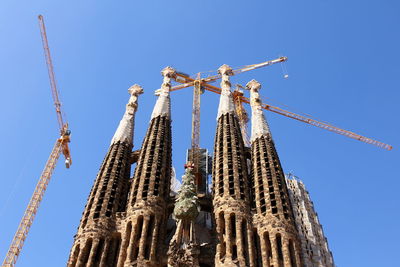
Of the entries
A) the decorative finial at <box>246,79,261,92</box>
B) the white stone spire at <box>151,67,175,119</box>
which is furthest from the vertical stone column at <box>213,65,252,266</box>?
the white stone spire at <box>151,67,175,119</box>

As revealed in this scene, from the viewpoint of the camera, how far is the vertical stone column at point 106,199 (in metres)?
27.2

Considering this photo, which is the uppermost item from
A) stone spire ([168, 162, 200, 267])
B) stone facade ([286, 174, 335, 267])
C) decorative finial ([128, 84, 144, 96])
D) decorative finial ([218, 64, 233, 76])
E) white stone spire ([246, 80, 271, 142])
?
decorative finial ([218, 64, 233, 76])

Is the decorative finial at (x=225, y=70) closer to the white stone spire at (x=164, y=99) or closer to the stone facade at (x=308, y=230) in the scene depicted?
the white stone spire at (x=164, y=99)

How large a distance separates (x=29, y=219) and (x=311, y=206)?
25.7m

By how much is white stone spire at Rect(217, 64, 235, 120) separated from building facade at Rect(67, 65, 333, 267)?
5.36ft

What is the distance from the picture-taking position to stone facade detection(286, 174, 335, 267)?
1374 inches

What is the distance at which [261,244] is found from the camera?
27203 millimetres

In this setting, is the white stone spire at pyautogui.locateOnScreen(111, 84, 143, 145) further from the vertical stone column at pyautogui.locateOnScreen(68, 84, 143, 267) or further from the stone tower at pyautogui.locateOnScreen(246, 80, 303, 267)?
the stone tower at pyautogui.locateOnScreen(246, 80, 303, 267)

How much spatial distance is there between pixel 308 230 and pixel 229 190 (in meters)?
11.0

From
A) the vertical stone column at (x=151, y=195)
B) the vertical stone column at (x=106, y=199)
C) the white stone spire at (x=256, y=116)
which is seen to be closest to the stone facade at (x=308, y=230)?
the white stone spire at (x=256, y=116)

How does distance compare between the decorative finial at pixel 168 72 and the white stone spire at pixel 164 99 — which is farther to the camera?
the decorative finial at pixel 168 72

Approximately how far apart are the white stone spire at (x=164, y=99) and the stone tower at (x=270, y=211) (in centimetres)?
844

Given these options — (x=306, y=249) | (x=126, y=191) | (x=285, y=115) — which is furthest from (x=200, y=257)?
(x=285, y=115)

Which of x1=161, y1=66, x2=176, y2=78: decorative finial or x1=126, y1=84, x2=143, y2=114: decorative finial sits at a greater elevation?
x1=161, y1=66, x2=176, y2=78: decorative finial
